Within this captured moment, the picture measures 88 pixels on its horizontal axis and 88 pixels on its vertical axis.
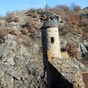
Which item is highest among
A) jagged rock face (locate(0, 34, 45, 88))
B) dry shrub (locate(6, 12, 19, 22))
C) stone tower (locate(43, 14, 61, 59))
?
dry shrub (locate(6, 12, 19, 22))

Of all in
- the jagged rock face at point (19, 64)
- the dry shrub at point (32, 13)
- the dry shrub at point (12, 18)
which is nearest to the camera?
the jagged rock face at point (19, 64)

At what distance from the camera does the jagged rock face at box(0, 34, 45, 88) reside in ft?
166

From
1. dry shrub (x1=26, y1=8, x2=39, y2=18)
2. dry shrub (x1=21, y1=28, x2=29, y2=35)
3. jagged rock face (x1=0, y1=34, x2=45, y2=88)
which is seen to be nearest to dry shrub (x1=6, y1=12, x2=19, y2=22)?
dry shrub (x1=21, y1=28, x2=29, y2=35)

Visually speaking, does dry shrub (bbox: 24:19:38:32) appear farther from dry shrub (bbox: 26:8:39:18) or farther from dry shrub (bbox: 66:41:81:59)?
dry shrub (bbox: 66:41:81:59)

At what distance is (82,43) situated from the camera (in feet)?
207

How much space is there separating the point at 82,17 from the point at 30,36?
13738 mm

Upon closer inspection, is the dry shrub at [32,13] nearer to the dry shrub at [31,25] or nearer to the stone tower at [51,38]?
the dry shrub at [31,25]

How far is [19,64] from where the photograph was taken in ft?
179

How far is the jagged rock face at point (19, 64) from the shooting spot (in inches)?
1988

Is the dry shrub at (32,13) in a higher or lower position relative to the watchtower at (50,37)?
higher

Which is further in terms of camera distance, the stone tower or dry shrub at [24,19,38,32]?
dry shrub at [24,19,38,32]

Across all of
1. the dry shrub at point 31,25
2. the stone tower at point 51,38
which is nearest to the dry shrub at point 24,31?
the dry shrub at point 31,25

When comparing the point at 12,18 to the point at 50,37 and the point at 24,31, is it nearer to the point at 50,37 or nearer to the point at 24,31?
the point at 24,31

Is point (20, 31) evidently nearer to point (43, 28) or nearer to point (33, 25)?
point (33, 25)
